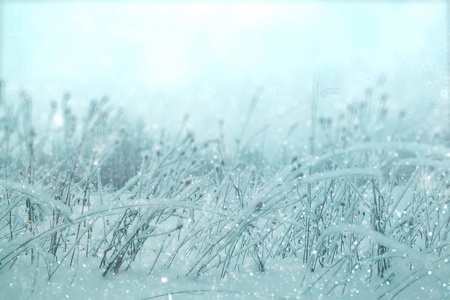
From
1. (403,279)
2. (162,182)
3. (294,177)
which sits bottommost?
(403,279)

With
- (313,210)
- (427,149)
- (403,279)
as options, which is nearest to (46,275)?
(313,210)

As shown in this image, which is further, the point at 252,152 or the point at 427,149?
the point at 252,152

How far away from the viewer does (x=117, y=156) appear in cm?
688

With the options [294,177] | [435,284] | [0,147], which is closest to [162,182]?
[294,177]

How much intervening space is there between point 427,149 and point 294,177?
0.52 meters

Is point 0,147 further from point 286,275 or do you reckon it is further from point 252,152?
point 252,152

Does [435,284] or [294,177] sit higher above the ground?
[294,177]

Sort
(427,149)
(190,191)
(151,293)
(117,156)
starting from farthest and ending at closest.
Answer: (117,156) → (190,191) → (151,293) → (427,149)

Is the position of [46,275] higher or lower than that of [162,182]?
lower

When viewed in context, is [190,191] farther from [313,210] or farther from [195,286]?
[313,210]

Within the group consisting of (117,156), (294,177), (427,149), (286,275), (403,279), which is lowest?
(117,156)

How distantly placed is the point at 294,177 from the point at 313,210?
0.56 metres

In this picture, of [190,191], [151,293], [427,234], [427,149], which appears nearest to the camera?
[427,149]

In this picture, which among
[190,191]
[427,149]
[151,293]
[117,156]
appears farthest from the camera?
[117,156]
